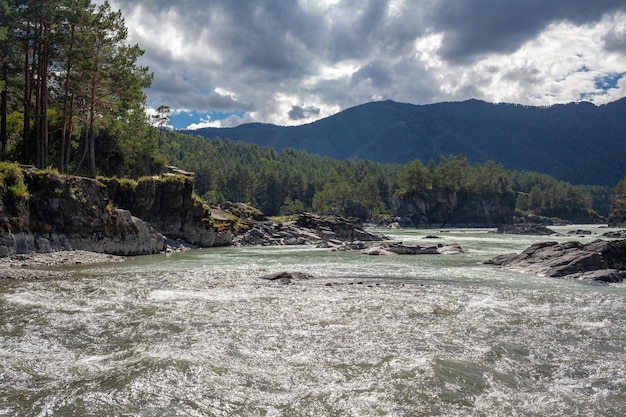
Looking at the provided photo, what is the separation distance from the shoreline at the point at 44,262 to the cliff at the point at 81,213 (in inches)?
46.8

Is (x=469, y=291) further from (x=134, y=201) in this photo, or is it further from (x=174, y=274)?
(x=134, y=201)

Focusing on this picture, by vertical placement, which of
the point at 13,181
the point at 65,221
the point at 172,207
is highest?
the point at 13,181

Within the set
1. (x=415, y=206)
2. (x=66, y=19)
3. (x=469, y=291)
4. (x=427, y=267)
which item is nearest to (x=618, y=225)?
(x=415, y=206)

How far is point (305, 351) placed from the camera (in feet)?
45.1

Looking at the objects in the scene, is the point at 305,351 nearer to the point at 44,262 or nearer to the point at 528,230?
the point at 44,262

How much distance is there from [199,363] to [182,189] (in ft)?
179

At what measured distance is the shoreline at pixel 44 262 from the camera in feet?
89.7

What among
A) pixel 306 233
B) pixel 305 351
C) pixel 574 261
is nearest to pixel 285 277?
pixel 305 351

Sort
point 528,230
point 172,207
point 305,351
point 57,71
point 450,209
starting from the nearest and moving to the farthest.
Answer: point 305,351 → point 57,71 → point 172,207 → point 528,230 → point 450,209

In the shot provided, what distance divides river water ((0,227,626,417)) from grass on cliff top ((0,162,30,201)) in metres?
14.7

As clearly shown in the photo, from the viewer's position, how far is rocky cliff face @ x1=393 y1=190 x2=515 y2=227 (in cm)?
17625

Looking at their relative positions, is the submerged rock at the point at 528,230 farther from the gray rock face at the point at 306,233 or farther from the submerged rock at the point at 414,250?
the submerged rock at the point at 414,250

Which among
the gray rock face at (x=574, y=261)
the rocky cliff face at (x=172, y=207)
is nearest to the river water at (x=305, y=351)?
the gray rock face at (x=574, y=261)

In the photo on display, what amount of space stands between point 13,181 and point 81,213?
21.7 feet
